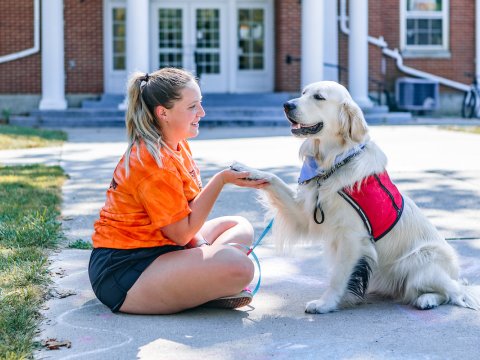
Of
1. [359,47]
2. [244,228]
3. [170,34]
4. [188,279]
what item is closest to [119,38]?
[170,34]

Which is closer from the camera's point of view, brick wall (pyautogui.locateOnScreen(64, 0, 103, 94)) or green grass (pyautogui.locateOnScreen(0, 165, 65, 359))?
green grass (pyautogui.locateOnScreen(0, 165, 65, 359))

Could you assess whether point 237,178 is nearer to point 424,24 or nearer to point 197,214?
point 197,214

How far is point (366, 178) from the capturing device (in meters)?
4.29

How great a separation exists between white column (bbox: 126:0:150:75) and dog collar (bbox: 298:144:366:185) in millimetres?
15328

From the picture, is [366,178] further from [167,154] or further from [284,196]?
[167,154]

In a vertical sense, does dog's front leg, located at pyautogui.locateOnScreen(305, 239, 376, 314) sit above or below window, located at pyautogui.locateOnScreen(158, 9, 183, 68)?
below

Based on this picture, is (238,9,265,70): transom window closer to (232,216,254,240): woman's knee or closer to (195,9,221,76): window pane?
(195,9,221,76): window pane

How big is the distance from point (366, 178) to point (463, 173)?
18.2 feet

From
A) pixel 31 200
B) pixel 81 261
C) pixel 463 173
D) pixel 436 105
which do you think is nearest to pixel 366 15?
pixel 436 105

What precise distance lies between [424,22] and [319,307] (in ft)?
67.3

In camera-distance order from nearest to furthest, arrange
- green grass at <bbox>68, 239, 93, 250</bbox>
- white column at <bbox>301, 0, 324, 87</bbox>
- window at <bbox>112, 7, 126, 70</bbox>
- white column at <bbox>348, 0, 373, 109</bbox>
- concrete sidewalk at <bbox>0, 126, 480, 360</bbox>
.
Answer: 1. concrete sidewalk at <bbox>0, 126, 480, 360</bbox>
2. green grass at <bbox>68, 239, 93, 250</bbox>
3. white column at <bbox>301, 0, 324, 87</bbox>
4. white column at <bbox>348, 0, 373, 109</bbox>
5. window at <bbox>112, 7, 126, 70</bbox>

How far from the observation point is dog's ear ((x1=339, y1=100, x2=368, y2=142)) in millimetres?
4258

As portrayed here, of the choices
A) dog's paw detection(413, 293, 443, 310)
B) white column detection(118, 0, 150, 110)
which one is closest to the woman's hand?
dog's paw detection(413, 293, 443, 310)

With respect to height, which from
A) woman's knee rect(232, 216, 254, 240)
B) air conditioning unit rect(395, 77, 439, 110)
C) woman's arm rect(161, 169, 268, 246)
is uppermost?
air conditioning unit rect(395, 77, 439, 110)
